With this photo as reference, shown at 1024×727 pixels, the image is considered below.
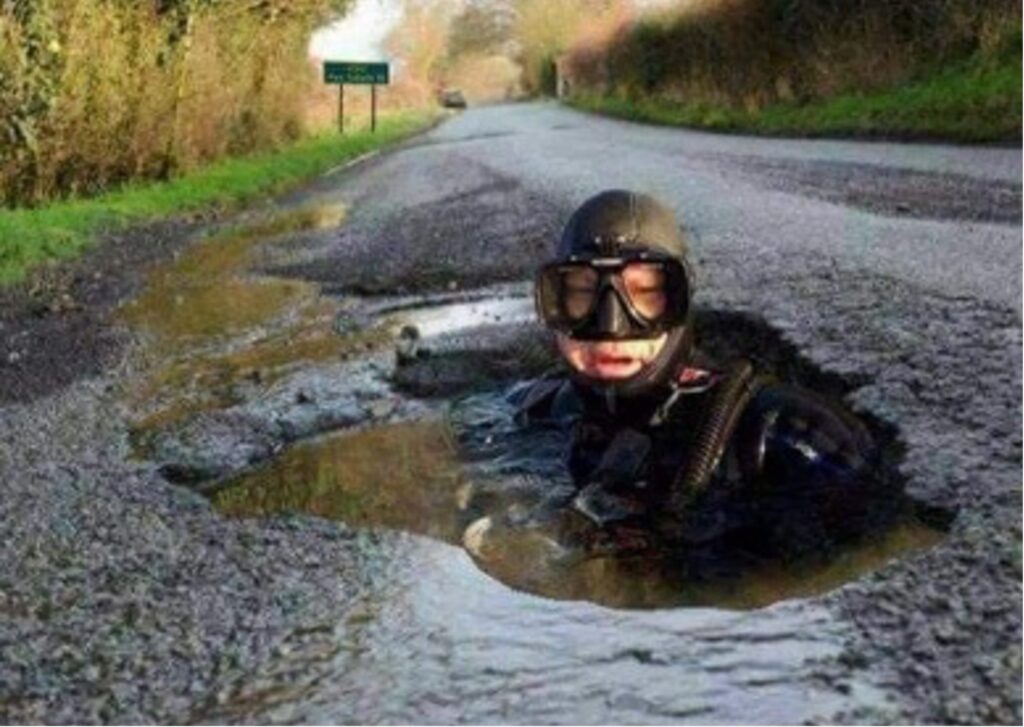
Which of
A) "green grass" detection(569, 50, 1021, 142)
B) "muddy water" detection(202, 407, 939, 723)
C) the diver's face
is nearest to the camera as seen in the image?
"muddy water" detection(202, 407, 939, 723)

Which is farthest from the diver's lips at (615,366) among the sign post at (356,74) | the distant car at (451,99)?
the distant car at (451,99)

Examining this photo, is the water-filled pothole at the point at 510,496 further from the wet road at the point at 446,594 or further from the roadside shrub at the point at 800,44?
the roadside shrub at the point at 800,44

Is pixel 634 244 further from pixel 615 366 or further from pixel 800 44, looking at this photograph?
pixel 800 44

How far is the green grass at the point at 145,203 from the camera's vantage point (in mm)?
10031

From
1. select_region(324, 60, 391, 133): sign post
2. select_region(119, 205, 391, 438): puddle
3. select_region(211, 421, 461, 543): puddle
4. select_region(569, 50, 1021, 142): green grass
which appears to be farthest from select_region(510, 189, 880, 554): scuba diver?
select_region(324, 60, 391, 133): sign post

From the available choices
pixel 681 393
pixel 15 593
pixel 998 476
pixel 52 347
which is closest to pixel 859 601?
pixel 998 476

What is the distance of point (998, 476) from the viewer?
3369mm

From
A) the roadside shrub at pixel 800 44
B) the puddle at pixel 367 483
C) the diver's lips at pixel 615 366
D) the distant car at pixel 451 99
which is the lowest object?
the distant car at pixel 451 99

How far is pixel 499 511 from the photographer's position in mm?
3654

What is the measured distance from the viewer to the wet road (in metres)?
2.30

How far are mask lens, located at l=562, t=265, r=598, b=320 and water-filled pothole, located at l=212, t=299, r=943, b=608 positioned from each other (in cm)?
53

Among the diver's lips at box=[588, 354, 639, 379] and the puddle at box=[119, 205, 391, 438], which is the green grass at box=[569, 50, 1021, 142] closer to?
the puddle at box=[119, 205, 391, 438]

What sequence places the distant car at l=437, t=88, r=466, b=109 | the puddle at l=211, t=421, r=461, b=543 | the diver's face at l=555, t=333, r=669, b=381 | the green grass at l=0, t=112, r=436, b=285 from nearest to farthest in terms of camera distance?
1. the puddle at l=211, t=421, r=461, b=543
2. the diver's face at l=555, t=333, r=669, b=381
3. the green grass at l=0, t=112, r=436, b=285
4. the distant car at l=437, t=88, r=466, b=109

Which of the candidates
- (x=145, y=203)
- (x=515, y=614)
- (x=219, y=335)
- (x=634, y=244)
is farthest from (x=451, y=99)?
(x=515, y=614)
